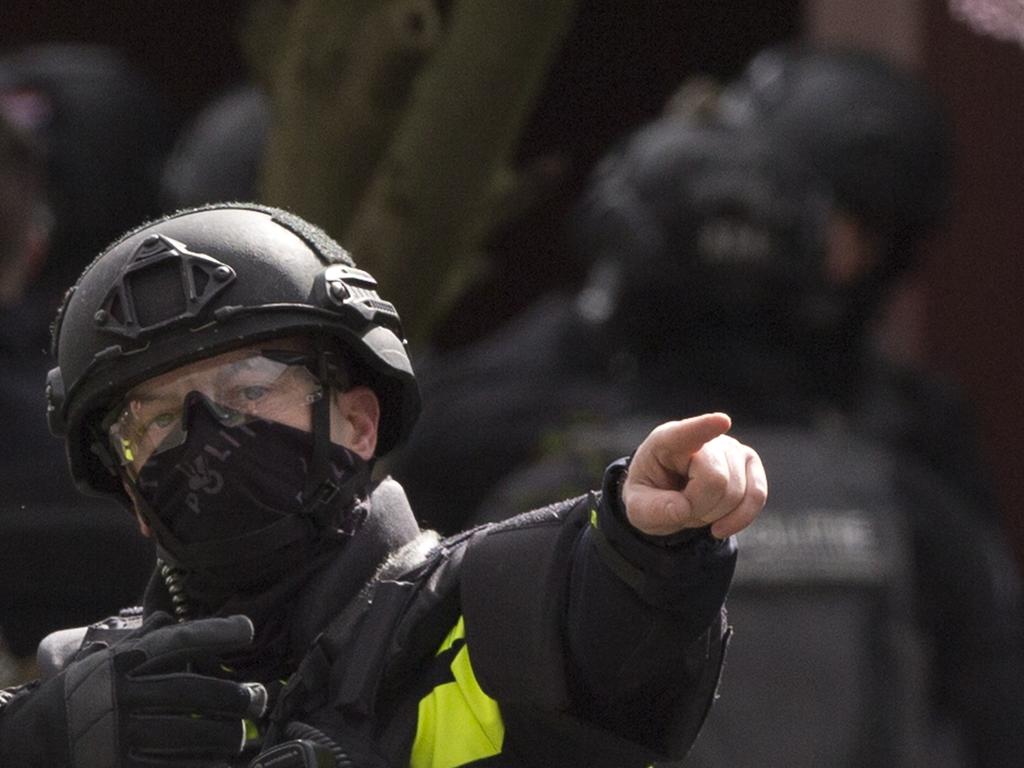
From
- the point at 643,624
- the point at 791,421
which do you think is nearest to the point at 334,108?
the point at 643,624

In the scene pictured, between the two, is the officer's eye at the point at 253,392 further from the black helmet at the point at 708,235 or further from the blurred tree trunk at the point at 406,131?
the black helmet at the point at 708,235

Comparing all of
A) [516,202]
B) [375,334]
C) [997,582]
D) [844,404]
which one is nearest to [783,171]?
[844,404]

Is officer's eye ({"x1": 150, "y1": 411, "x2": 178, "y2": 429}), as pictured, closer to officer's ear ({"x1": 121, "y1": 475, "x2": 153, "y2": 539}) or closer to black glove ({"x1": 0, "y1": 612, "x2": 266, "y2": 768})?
officer's ear ({"x1": 121, "y1": 475, "x2": 153, "y2": 539})

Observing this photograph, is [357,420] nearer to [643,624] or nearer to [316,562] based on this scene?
[316,562]

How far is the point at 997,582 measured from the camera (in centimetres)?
717

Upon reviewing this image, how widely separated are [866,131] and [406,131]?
3737 mm

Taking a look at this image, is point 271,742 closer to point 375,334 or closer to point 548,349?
point 375,334

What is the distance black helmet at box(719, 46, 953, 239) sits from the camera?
8617 millimetres

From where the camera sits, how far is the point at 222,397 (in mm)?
4051

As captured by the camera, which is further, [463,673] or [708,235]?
[708,235]

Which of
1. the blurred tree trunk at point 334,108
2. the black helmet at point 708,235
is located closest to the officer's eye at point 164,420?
the blurred tree trunk at point 334,108

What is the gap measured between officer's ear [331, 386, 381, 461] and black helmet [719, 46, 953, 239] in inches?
176

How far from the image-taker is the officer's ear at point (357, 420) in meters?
4.14

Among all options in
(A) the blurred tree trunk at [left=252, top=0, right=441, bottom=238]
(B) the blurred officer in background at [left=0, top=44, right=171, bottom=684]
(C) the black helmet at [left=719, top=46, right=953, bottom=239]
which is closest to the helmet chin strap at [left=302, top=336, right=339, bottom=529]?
(A) the blurred tree trunk at [left=252, top=0, right=441, bottom=238]
